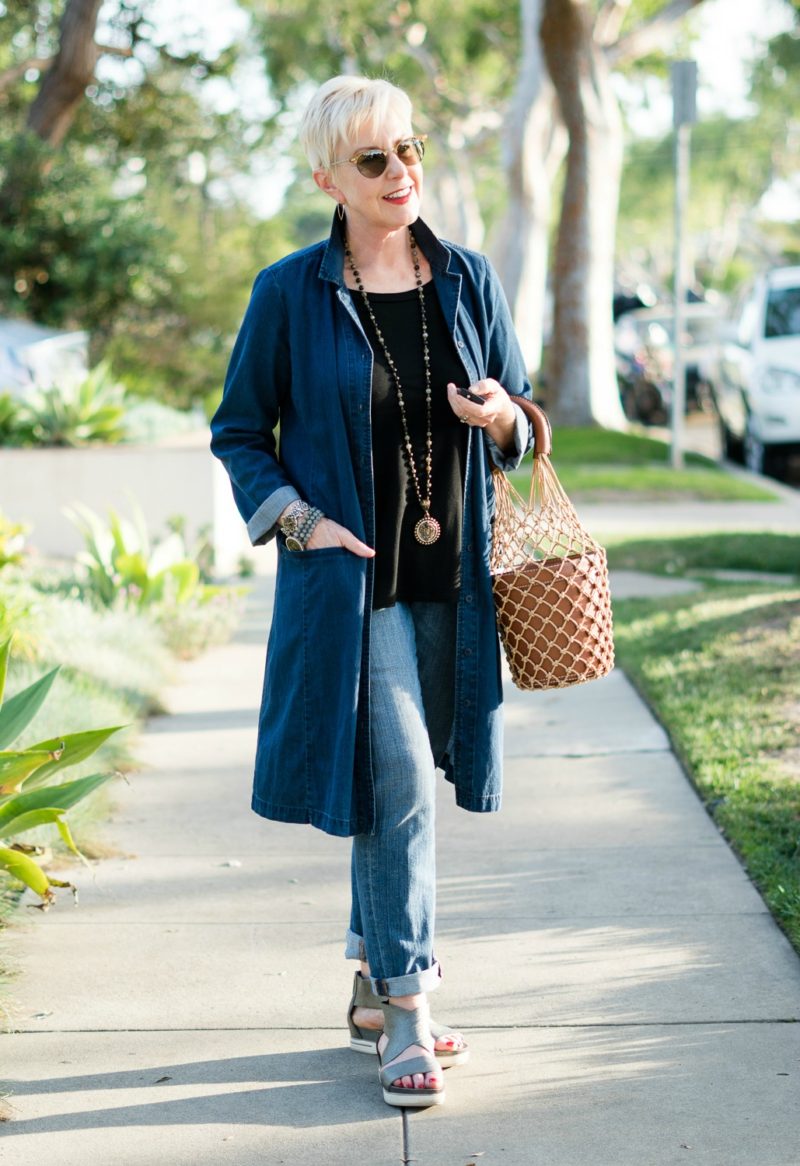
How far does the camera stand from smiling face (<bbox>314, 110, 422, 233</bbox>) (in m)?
3.29

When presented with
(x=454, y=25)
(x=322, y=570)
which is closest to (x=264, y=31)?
(x=454, y=25)

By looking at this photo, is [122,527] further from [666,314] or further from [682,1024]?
[666,314]

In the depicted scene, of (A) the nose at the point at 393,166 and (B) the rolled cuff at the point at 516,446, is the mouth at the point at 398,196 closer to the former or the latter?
(A) the nose at the point at 393,166

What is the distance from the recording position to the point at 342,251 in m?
3.43

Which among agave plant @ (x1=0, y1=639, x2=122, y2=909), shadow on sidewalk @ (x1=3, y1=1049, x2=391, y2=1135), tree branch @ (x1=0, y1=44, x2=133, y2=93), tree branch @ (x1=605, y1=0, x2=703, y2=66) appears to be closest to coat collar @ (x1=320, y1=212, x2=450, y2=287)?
agave plant @ (x1=0, y1=639, x2=122, y2=909)

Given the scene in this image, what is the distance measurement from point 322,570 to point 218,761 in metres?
2.94

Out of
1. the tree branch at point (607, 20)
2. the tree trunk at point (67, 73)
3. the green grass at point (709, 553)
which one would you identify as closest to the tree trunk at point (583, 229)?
the tree branch at point (607, 20)

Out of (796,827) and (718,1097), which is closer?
(718,1097)

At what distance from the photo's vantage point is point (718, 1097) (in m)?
3.31

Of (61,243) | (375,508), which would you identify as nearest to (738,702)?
(375,508)

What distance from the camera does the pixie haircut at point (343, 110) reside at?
10.8ft

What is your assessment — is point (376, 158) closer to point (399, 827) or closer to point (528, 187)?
point (399, 827)

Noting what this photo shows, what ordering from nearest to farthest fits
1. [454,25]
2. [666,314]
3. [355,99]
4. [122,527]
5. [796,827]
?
[355,99] → [796,827] → [122,527] → [666,314] → [454,25]

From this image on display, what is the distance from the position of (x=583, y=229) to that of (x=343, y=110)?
54.5ft
